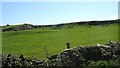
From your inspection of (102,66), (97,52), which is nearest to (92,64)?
(102,66)

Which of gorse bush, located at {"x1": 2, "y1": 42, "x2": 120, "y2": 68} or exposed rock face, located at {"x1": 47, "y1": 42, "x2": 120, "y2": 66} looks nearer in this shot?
gorse bush, located at {"x1": 2, "y1": 42, "x2": 120, "y2": 68}

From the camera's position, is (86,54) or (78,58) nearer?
(78,58)

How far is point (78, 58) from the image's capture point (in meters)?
24.6

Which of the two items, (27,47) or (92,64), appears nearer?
(92,64)

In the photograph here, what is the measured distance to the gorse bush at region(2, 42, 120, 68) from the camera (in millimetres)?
23656

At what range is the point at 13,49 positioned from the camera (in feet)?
97.4

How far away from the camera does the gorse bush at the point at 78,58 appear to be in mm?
23656

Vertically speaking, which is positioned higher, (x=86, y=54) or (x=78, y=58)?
(x=86, y=54)

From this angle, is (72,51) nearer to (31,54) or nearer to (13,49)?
(31,54)

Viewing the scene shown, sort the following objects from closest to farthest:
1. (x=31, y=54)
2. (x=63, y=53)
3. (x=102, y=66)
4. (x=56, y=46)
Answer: (x=102, y=66), (x=63, y=53), (x=31, y=54), (x=56, y=46)

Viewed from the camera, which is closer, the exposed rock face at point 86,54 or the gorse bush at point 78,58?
the gorse bush at point 78,58

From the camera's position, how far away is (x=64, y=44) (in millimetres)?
30359

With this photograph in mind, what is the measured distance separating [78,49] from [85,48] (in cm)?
62

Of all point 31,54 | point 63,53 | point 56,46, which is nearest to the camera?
point 63,53
